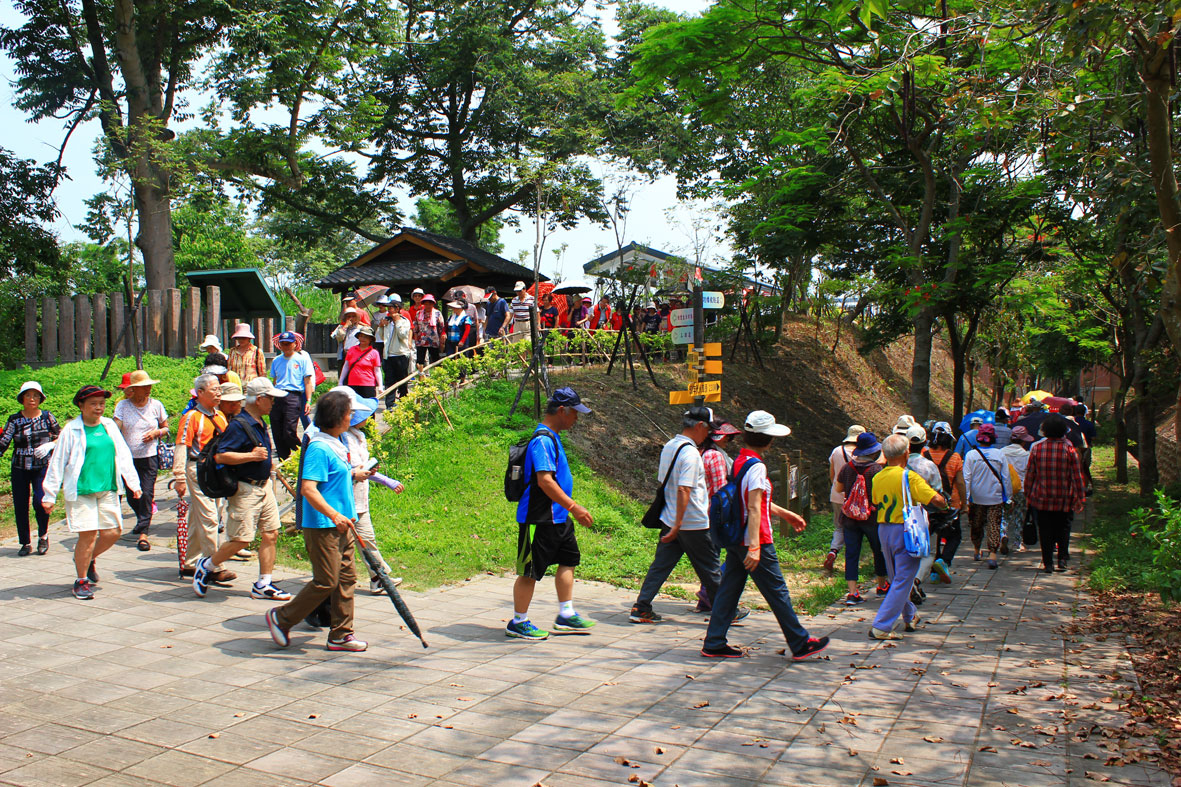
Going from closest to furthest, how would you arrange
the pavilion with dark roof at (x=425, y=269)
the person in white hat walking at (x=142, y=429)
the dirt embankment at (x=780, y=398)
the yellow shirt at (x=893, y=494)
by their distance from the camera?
1. the yellow shirt at (x=893, y=494)
2. the person in white hat walking at (x=142, y=429)
3. the dirt embankment at (x=780, y=398)
4. the pavilion with dark roof at (x=425, y=269)

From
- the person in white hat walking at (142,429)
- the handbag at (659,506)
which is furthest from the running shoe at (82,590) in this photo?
the handbag at (659,506)

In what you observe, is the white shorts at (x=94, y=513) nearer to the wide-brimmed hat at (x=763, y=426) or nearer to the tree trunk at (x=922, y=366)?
the wide-brimmed hat at (x=763, y=426)

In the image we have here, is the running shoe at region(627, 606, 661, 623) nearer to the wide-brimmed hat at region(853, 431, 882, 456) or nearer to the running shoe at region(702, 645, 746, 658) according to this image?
the running shoe at region(702, 645, 746, 658)

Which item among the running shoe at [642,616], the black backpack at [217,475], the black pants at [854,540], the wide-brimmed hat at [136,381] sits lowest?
the running shoe at [642,616]

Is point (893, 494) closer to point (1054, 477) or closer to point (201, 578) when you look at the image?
point (1054, 477)

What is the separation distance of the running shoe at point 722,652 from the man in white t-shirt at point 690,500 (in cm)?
60

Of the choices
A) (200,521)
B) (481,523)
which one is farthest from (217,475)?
(481,523)

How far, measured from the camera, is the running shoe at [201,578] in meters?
7.11

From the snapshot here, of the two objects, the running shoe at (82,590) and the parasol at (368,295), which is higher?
the parasol at (368,295)

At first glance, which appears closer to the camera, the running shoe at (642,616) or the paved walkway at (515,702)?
the paved walkway at (515,702)

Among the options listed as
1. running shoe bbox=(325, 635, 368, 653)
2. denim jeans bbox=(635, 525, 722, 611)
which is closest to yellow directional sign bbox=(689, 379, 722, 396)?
denim jeans bbox=(635, 525, 722, 611)

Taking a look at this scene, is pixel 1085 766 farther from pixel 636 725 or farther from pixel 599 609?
pixel 599 609

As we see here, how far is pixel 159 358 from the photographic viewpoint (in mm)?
15414

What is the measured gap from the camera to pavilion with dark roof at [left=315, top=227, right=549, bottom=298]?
78.6ft
